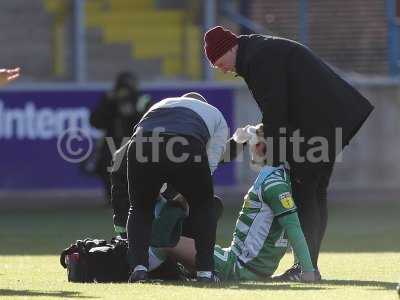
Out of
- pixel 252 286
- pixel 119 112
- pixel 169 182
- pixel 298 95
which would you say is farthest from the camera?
pixel 119 112

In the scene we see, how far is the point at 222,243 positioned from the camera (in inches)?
488

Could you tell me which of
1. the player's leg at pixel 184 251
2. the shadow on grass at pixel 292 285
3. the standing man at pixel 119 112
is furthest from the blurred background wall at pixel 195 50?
the shadow on grass at pixel 292 285

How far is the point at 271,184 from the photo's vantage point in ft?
→ 29.6

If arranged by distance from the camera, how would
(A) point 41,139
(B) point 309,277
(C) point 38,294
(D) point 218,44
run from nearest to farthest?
(C) point 38,294 → (B) point 309,277 → (D) point 218,44 → (A) point 41,139

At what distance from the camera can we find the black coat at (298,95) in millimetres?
9062

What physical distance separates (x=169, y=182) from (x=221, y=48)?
1004mm

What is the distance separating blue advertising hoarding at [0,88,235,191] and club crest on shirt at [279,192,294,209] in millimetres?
8357

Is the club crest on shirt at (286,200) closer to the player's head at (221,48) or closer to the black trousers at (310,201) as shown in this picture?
the black trousers at (310,201)

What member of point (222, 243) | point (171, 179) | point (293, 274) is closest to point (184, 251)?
point (171, 179)

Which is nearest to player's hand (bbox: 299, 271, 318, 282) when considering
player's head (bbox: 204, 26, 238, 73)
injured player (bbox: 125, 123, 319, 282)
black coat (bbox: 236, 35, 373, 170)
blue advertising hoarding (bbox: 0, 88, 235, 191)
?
injured player (bbox: 125, 123, 319, 282)

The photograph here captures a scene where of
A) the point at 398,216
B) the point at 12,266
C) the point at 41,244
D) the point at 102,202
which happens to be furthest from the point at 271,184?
the point at 102,202

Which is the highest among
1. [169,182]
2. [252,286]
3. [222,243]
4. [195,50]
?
[169,182]

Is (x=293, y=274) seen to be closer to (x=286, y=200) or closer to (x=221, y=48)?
(x=286, y=200)

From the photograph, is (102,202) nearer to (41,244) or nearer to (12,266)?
(41,244)
